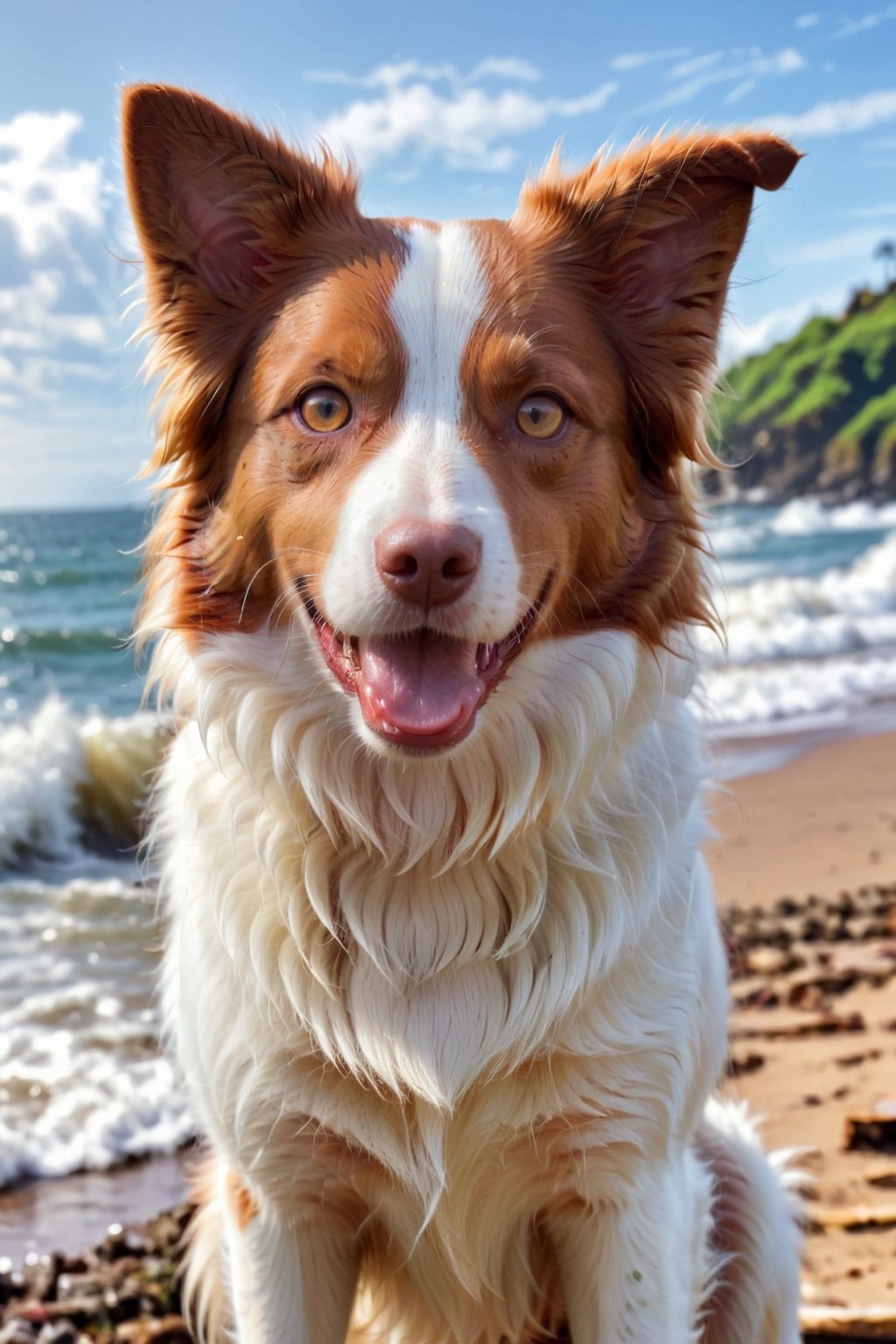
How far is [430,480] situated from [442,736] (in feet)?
1.39

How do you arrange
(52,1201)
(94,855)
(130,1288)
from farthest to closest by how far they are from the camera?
(94,855) → (52,1201) → (130,1288)

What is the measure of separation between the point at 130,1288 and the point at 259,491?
241 cm

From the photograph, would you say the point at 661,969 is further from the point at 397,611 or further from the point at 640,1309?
the point at 397,611

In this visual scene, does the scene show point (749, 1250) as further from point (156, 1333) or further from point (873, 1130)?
point (156, 1333)

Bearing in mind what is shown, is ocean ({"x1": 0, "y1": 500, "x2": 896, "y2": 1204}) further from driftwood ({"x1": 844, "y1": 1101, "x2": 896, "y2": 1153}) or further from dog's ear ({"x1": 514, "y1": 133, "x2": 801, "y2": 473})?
driftwood ({"x1": 844, "y1": 1101, "x2": 896, "y2": 1153})

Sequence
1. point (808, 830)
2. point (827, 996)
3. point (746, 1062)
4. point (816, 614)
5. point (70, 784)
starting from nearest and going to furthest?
point (746, 1062)
point (827, 996)
point (808, 830)
point (70, 784)
point (816, 614)

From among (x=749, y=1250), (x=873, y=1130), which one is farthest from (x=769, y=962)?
(x=749, y=1250)

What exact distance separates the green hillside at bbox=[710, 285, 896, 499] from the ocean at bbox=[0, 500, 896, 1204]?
9.17 meters

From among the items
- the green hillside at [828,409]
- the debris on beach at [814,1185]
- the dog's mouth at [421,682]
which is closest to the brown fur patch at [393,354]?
the dog's mouth at [421,682]

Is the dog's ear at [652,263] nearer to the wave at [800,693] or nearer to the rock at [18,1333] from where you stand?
the rock at [18,1333]

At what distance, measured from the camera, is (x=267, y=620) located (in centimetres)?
250

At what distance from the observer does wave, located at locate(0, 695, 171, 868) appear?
27.1ft

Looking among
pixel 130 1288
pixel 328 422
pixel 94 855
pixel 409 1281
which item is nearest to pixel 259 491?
pixel 328 422

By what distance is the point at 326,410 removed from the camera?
239 cm
